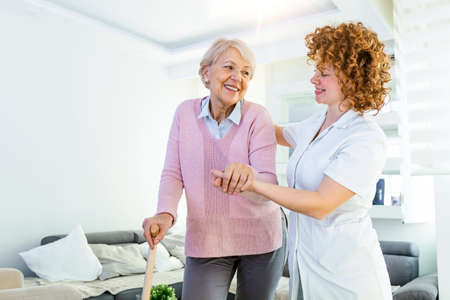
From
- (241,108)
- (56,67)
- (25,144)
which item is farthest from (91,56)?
(241,108)

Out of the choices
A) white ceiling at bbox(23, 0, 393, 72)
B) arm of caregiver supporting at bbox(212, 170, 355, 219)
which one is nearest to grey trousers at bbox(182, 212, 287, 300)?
arm of caregiver supporting at bbox(212, 170, 355, 219)

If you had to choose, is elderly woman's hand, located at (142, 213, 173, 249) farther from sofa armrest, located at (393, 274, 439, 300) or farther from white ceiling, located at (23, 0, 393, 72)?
white ceiling, located at (23, 0, 393, 72)

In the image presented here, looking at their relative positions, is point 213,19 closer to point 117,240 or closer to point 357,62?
point 117,240

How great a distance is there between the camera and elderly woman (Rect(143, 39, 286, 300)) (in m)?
1.59

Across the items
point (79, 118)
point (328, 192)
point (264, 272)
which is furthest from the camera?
point (79, 118)

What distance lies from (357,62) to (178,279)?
10.00 ft

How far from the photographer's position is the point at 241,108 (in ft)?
5.60

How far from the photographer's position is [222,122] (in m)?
1.68

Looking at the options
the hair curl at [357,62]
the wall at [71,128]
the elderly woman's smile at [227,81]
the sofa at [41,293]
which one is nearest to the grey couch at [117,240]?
the wall at [71,128]

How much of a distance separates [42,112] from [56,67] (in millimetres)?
483

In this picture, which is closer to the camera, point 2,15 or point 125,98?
point 2,15

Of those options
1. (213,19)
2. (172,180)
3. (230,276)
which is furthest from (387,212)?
(172,180)

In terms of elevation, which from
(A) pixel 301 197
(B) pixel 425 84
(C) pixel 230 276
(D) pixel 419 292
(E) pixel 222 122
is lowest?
(D) pixel 419 292

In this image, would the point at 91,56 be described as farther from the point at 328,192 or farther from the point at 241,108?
the point at 328,192
